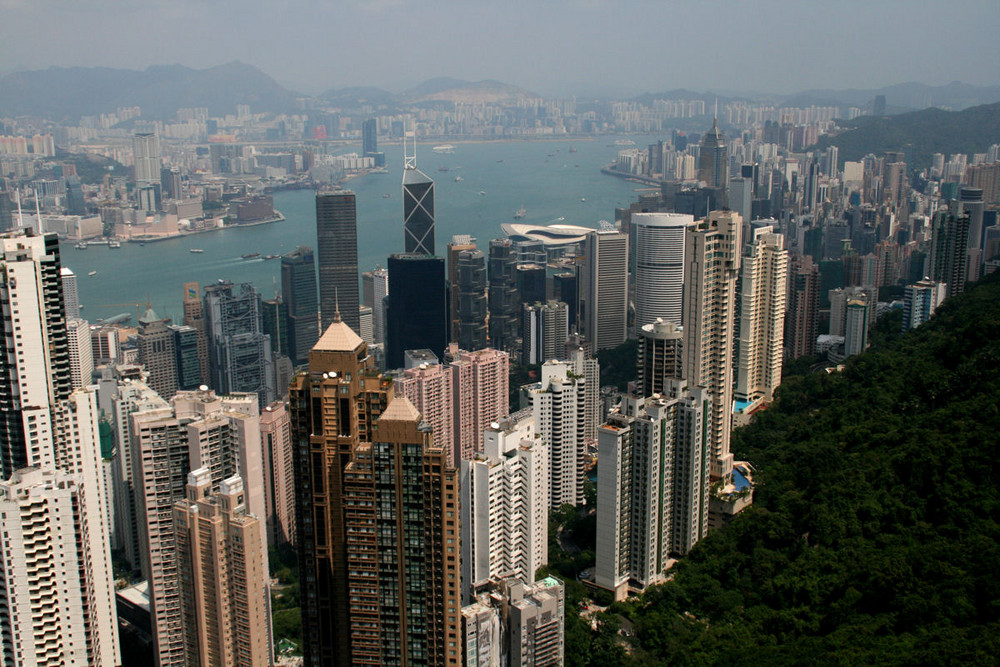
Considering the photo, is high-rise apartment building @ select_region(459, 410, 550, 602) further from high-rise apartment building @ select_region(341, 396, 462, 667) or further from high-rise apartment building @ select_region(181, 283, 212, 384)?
high-rise apartment building @ select_region(181, 283, 212, 384)

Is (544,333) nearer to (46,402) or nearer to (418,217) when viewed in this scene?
(418,217)

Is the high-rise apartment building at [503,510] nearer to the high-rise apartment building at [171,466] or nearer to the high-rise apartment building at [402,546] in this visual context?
the high-rise apartment building at [171,466]

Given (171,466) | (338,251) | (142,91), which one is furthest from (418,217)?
(171,466)

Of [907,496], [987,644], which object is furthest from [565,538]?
[987,644]

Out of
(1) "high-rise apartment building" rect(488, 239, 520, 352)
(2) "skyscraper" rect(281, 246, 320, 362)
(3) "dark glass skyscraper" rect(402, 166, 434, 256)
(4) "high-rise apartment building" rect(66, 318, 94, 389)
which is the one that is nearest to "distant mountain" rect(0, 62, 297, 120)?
(4) "high-rise apartment building" rect(66, 318, 94, 389)

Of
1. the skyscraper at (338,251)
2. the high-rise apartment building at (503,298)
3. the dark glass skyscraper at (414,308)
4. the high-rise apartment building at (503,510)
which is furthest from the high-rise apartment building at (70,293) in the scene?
the high-rise apartment building at (503,510)

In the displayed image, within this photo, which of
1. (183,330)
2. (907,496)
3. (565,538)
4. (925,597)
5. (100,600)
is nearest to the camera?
(925,597)

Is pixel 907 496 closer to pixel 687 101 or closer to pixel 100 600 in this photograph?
pixel 100 600
